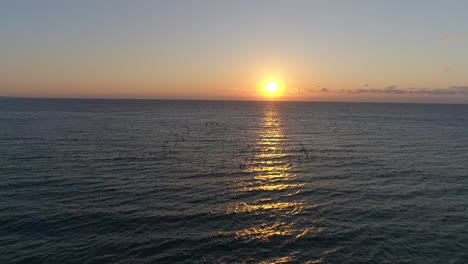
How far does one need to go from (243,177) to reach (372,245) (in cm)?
2010

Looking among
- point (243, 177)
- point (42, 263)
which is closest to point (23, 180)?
point (42, 263)

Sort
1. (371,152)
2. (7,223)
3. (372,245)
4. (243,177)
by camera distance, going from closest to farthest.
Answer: (372,245) < (7,223) < (243,177) < (371,152)

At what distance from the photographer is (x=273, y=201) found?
108 ft

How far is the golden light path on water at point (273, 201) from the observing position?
2558 cm

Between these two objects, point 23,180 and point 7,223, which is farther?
point 23,180

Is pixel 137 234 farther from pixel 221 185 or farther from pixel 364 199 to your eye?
pixel 364 199

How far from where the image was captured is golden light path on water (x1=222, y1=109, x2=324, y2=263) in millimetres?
25578

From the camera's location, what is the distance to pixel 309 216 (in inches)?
1146

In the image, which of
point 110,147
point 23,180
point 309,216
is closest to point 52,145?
point 110,147

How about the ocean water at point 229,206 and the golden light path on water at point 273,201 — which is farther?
the golden light path on water at point 273,201

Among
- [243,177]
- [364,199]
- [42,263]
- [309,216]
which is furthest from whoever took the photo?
[243,177]

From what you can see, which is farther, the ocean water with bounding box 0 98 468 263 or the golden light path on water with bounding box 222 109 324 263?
the golden light path on water with bounding box 222 109 324 263

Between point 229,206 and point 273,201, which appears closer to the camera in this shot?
point 229,206

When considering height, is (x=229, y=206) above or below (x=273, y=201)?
above
